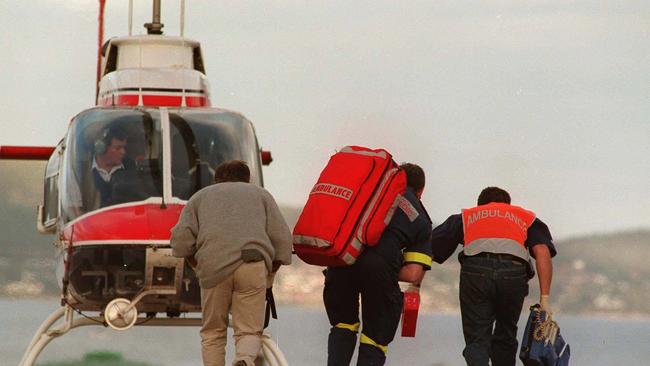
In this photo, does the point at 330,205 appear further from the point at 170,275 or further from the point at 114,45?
the point at 114,45

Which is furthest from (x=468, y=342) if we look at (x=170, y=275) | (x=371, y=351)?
(x=170, y=275)

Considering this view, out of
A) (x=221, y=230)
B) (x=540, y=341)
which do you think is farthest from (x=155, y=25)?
(x=221, y=230)

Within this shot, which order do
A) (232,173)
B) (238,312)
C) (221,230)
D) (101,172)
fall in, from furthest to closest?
(101,172) → (232,173) → (238,312) → (221,230)

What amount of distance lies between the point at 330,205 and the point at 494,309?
1868 mm

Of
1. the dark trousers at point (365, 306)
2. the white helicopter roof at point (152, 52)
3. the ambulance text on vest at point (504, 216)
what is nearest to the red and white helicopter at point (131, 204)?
the dark trousers at point (365, 306)

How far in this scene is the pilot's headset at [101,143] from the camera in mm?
15109

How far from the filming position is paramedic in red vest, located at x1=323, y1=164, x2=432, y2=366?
13867mm

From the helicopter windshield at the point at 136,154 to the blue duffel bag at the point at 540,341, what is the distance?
2.73 meters

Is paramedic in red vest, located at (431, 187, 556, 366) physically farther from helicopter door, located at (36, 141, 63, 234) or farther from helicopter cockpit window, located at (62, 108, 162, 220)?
helicopter door, located at (36, 141, 63, 234)

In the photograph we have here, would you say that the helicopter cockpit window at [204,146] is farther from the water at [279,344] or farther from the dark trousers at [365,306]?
the water at [279,344]

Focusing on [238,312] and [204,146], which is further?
[204,146]

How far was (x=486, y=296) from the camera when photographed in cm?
1477

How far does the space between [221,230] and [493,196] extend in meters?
2.85

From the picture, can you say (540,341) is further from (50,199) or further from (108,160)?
(50,199)
